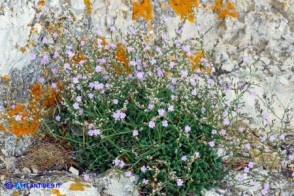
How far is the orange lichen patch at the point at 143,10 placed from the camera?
511 centimetres

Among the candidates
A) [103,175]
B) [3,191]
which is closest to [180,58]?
[103,175]

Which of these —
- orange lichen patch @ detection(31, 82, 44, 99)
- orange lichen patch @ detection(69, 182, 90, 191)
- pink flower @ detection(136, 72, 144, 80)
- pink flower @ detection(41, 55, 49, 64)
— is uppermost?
pink flower @ detection(41, 55, 49, 64)

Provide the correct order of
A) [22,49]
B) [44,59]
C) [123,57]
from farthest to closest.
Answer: [123,57]
[22,49]
[44,59]

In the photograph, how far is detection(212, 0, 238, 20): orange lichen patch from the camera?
5.35 m

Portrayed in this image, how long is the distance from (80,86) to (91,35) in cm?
75

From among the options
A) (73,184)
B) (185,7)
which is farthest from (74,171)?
(185,7)

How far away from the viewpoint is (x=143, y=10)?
5.13 meters

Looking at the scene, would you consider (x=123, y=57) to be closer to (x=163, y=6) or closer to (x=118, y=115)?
(x=163, y=6)

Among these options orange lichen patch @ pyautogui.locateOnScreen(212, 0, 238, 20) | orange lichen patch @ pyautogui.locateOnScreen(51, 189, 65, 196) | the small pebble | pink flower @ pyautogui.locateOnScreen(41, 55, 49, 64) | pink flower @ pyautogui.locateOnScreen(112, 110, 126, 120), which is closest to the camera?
orange lichen patch @ pyautogui.locateOnScreen(51, 189, 65, 196)

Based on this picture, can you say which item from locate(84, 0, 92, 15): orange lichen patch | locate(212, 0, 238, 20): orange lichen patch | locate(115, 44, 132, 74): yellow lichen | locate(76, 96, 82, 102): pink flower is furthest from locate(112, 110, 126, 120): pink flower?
locate(212, 0, 238, 20): orange lichen patch

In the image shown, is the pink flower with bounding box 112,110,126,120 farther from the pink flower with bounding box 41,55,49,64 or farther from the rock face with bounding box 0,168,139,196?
the pink flower with bounding box 41,55,49,64

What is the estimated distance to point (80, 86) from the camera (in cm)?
425

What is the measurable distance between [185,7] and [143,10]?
19.4 inches

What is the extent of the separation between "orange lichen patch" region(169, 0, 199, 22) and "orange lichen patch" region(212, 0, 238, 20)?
0.23 meters
